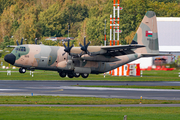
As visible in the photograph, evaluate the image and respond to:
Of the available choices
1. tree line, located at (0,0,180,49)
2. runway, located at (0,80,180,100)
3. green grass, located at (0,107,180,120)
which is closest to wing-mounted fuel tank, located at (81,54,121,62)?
runway, located at (0,80,180,100)

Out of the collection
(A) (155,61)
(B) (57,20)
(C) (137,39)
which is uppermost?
(B) (57,20)

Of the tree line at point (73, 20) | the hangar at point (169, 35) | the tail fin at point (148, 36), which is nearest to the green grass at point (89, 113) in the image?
the tail fin at point (148, 36)

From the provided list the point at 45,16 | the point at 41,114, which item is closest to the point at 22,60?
the point at 41,114

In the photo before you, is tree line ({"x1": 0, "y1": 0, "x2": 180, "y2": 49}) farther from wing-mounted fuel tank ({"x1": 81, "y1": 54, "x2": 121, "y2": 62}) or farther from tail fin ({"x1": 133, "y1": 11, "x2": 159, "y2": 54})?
wing-mounted fuel tank ({"x1": 81, "y1": 54, "x2": 121, "y2": 62})

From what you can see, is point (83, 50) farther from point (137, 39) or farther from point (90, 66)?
point (137, 39)

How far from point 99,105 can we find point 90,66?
961 inches

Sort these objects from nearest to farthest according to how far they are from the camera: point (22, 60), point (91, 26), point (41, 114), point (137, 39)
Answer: point (41, 114) < point (22, 60) < point (137, 39) < point (91, 26)

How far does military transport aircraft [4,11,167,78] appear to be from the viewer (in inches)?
1720

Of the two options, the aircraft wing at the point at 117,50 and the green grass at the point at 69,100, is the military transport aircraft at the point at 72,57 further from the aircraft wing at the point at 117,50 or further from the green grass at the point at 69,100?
the green grass at the point at 69,100

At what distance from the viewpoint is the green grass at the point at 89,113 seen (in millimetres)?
17578

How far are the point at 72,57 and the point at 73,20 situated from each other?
137 m

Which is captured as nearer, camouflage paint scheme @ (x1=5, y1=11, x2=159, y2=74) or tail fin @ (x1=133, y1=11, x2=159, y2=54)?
camouflage paint scheme @ (x1=5, y1=11, x2=159, y2=74)

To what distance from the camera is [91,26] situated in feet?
433

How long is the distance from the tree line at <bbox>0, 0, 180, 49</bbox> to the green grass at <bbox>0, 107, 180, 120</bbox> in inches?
3974
